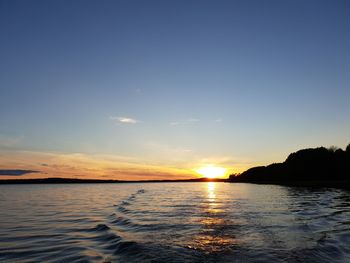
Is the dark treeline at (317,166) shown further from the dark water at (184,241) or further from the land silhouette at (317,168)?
the dark water at (184,241)

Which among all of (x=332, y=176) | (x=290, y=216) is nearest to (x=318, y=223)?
(x=290, y=216)

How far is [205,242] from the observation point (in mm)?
16609

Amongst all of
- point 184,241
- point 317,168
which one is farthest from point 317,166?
point 184,241

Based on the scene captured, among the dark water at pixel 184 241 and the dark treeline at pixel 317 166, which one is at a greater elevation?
the dark treeline at pixel 317 166

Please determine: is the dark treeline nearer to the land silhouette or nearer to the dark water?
the land silhouette

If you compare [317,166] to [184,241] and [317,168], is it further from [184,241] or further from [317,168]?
[184,241]

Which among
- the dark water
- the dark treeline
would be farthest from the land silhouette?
the dark water

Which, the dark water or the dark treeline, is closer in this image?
the dark water

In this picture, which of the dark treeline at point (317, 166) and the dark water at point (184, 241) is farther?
the dark treeline at point (317, 166)

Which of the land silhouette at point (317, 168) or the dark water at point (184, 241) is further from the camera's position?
the land silhouette at point (317, 168)

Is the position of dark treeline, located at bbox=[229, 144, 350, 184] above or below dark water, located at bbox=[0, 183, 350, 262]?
above

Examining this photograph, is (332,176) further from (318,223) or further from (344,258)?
(344,258)

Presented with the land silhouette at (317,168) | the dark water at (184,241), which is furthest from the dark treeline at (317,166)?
the dark water at (184,241)

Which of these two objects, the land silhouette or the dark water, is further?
the land silhouette
